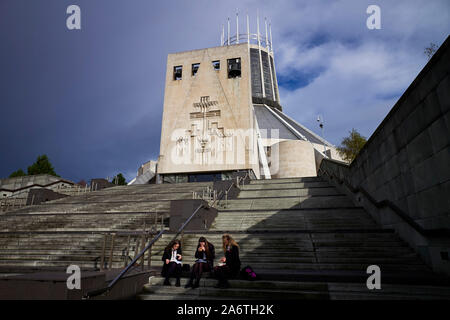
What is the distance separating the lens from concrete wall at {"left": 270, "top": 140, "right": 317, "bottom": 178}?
2817 centimetres

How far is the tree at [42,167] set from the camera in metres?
29.5

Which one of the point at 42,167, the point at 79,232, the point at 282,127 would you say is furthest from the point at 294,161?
the point at 42,167

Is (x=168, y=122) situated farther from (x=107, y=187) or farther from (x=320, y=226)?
(x=320, y=226)

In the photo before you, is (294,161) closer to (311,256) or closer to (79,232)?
(311,256)

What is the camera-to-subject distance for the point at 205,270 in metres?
4.99

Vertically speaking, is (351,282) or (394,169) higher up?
(394,169)

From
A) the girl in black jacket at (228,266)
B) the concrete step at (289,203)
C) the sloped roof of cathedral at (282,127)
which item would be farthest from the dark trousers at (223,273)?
the sloped roof of cathedral at (282,127)

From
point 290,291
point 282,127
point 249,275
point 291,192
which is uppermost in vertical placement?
point 282,127

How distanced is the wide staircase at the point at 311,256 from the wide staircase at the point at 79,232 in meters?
1.10

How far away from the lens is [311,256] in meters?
6.00

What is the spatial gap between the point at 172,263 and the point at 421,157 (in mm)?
5369

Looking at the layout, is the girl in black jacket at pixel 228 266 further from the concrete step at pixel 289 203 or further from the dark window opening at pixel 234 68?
the dark window opening at pixel 234 68
